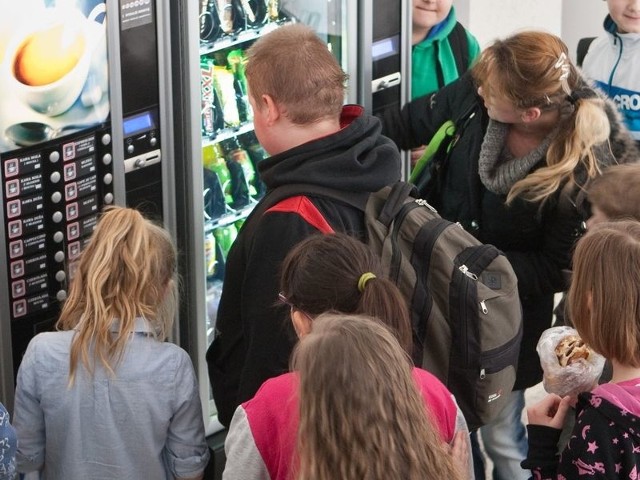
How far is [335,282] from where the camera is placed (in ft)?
5.66

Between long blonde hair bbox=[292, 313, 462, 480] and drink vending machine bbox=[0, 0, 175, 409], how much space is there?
3.61ft

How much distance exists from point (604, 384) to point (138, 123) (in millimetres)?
1307

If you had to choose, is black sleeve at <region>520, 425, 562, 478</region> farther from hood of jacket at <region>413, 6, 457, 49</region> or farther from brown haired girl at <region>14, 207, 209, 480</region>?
hood of jacket at <region>413, 6, 457, 49</region>

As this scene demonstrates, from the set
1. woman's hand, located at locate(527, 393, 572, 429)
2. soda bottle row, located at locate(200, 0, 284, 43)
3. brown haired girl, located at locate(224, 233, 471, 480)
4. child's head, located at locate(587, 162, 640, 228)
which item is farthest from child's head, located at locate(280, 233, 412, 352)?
soda bottle row, located at locate(200, 0, 284, 43)

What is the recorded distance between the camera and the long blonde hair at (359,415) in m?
1.32

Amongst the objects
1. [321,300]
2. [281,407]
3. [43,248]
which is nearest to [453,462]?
[281,407]

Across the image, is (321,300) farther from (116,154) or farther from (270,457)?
(116,154)

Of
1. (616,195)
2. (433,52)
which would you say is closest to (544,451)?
(616,195)

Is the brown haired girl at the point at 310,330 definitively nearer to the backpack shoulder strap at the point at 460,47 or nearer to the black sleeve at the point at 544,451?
the black sleeve at the point at 544,451

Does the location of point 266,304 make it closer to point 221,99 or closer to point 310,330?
point 310,330

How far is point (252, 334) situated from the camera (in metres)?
1.98

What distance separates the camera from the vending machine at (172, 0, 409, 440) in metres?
2.57

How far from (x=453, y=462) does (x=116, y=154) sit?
130 centimetres

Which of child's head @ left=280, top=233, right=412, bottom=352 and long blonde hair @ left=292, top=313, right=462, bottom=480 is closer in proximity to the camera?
long blonde hair @ left=292, top=313, right=462, bottom=480
